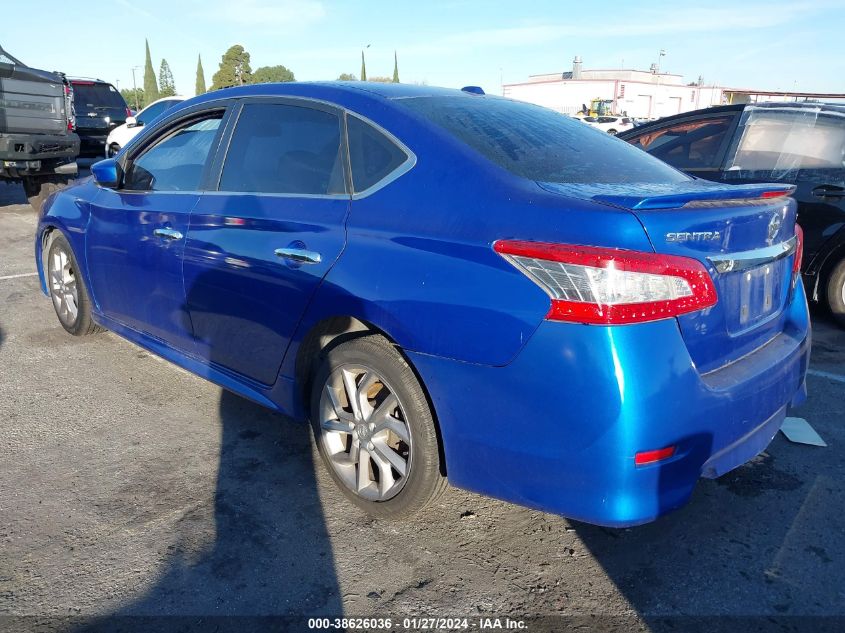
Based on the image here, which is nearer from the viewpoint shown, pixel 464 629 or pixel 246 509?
pixel 464 629

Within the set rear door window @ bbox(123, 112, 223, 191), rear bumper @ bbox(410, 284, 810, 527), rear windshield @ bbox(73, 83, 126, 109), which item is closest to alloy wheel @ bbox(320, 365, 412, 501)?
rear bumper @ bbox(410, 284, 810, 527)

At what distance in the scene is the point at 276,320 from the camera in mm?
2936

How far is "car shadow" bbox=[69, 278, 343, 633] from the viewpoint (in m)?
2.24

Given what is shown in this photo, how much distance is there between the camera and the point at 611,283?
2014mm

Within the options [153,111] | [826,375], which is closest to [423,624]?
[826,375]

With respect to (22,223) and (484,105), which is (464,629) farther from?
(22,223)

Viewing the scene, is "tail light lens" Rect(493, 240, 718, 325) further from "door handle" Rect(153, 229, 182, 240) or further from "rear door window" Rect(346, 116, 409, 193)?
"door handle" Rect(153, 229, 182, 240)

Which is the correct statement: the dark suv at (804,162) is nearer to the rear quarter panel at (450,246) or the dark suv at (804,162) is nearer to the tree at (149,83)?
the rear quarter panel at (450,246)

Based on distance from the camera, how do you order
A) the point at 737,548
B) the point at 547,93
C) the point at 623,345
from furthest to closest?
1. the point at 547,93
2. the point at 737,548
3. the point at 623,345

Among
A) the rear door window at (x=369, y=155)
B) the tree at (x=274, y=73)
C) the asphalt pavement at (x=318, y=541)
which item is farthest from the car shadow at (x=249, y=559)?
the tree at (x=274, y=73)

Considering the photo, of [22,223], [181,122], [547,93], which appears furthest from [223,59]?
[181,122]

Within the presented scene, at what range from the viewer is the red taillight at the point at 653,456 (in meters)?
2.07

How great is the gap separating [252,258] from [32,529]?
1363 mm

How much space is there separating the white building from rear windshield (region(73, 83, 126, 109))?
169ft
